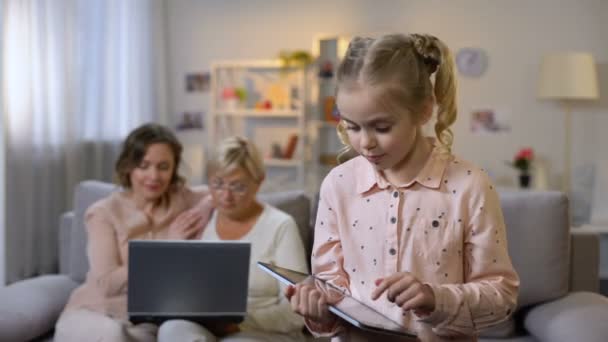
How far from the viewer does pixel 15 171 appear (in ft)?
12.2

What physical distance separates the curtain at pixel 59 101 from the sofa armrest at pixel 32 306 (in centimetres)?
120

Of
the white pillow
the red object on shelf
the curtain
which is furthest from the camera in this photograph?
the red object on shelf

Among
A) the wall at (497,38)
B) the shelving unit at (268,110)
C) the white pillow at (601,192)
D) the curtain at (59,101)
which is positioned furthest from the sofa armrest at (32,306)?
the white pillow at (601,192)

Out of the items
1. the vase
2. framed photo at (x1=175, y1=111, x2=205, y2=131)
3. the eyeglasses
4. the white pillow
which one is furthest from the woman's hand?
the white pillow

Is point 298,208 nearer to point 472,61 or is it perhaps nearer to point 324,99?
point 324,99

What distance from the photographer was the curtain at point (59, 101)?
3727mm

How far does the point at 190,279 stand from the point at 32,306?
611 millimetres

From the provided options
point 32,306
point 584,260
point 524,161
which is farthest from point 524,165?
point 32,306

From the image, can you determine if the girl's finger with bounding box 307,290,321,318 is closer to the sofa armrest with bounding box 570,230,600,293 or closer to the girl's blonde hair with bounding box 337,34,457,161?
the girl's blonde hair with bounding box 337,34,457,161

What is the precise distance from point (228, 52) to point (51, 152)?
1756 millimetres

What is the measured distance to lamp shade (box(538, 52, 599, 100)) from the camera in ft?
15.1

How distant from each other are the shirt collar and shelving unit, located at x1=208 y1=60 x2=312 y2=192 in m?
3.95

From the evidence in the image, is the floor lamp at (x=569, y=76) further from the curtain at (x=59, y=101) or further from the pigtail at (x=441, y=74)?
the pigtail at (x=441, y=74)

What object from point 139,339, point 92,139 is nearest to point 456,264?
point 139,339
